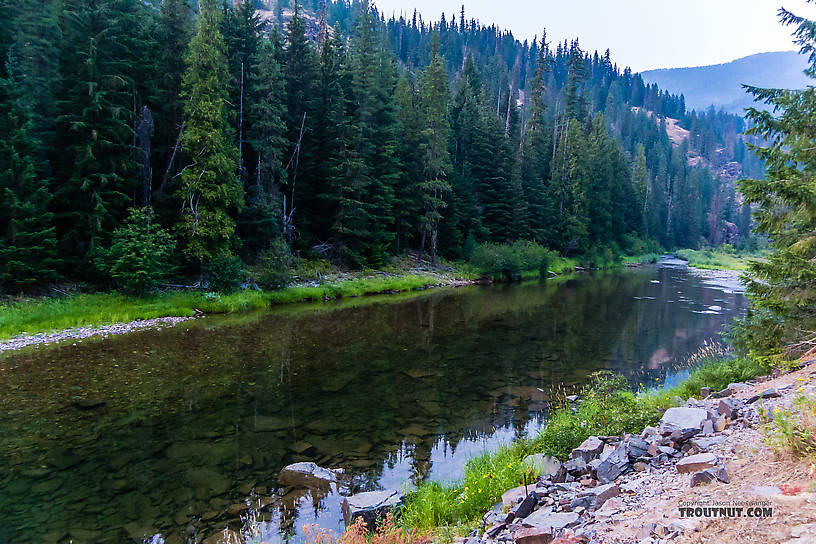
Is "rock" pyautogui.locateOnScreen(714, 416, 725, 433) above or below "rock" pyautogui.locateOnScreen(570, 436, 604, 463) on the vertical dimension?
above

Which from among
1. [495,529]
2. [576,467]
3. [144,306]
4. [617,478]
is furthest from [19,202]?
[617,478]

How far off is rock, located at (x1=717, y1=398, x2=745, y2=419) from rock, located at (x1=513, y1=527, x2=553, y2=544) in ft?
14.6

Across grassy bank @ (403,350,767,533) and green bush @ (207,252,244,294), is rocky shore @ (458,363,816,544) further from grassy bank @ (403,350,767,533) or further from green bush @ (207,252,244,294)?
green bush @ (207,252,244,294)

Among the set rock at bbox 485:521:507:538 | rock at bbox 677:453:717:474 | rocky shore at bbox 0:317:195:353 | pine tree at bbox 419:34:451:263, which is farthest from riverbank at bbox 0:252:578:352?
rock at bbox 677:453:717:474

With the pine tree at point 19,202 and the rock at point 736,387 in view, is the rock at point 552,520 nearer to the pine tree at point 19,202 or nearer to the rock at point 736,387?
the rock at point 736,387

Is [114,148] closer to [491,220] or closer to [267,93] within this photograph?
[267,93]

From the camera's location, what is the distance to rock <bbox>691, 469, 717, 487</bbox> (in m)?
5.05

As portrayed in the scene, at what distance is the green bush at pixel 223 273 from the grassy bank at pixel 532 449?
2107 centimetres

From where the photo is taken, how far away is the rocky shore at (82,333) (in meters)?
16.5

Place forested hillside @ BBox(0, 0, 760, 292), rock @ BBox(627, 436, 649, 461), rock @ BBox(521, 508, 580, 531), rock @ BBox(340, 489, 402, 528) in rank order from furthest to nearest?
forested hillside @ BBox(0, 0, 760, 292), rock @ BBox(340, 489, 402, 528), rock @ BBox(627, 436, 649, 461), rock @ BBox(521, 508, 580, 531)

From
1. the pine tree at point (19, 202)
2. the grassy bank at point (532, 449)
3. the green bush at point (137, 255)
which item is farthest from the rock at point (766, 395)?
the pine tree at point (19, 202)

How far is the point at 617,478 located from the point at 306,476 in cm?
525

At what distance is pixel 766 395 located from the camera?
764 centimetres

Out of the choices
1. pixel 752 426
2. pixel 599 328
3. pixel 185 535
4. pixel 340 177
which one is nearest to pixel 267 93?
pixel 340 177
